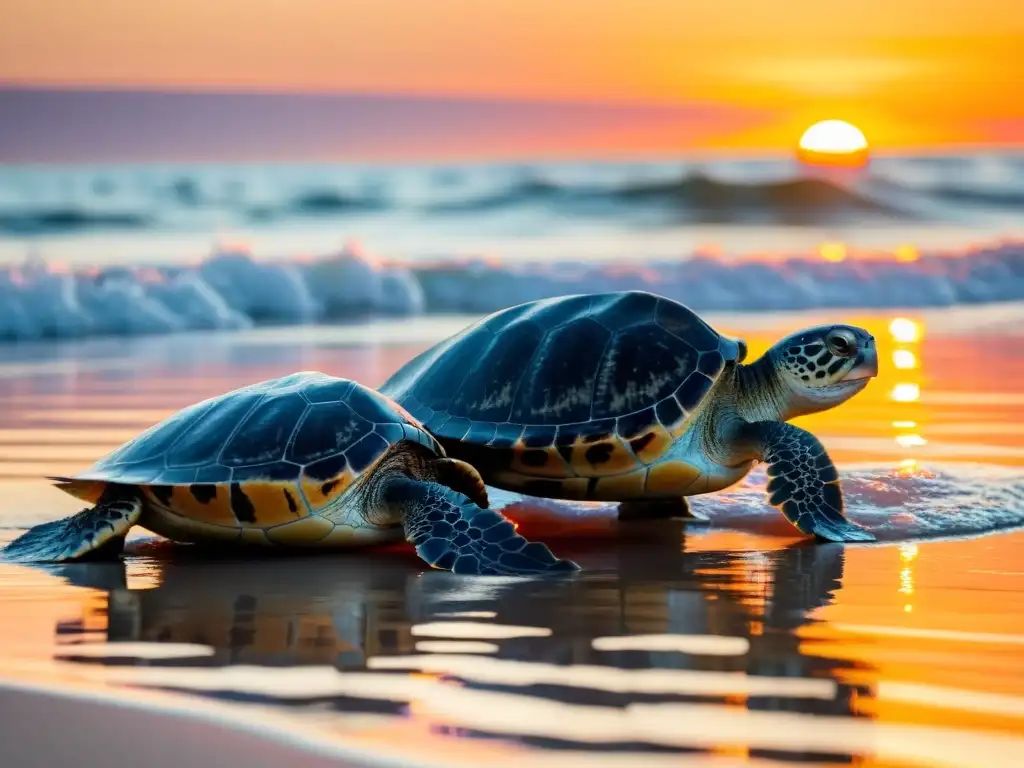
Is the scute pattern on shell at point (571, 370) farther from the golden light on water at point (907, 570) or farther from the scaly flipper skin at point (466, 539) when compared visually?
the golden light on water at point (907, 570)

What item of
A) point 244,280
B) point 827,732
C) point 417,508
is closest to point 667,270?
point 244,280

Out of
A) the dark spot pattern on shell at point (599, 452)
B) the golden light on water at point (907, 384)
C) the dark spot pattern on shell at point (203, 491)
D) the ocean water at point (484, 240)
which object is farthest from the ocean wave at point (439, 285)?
the dark spot pattern on shell at point (203, 491)

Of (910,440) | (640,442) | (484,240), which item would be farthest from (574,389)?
(484,240)

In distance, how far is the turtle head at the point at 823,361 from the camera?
590 centimetres

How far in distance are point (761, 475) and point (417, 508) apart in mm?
2434

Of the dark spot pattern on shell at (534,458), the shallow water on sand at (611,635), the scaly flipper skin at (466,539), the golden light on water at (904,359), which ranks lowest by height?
the shallow water on sand at (611,635)

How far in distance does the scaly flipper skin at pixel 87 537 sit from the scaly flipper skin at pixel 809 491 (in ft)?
7.57

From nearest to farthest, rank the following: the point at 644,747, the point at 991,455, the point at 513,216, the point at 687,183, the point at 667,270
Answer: the point at 644,747
the point at 991,455
the point at 667,270
the point at 513,216
the point at 687,183

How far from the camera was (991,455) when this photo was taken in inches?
258

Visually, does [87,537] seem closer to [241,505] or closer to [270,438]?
[241,505]

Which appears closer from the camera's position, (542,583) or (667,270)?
(542,583)

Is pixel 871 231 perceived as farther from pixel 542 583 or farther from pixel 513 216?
pixel 542 583

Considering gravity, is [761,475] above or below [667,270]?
below

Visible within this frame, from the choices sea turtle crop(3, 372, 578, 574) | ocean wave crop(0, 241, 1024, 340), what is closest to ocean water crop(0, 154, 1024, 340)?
ocean wave crop(0, 241, 1024, 340)
